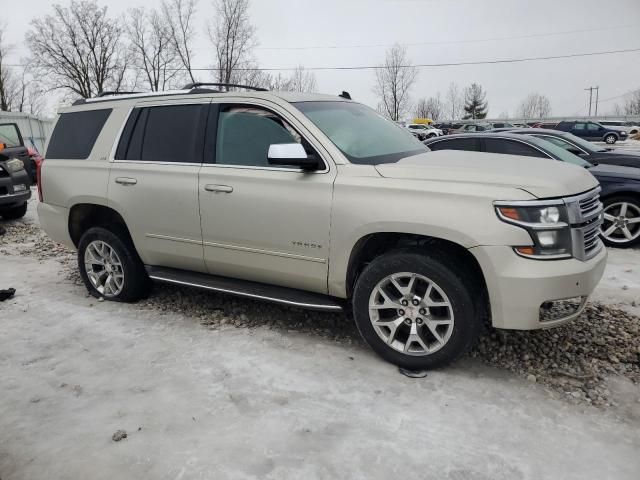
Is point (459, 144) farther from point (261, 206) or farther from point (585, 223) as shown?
point (261, 206)

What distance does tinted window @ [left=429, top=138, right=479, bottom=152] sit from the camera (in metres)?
7.76

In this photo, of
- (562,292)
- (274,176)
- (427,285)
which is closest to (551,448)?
(562,292)

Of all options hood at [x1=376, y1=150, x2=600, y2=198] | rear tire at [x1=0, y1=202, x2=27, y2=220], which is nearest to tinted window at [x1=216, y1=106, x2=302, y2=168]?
hood at [x1=376, y1=150, x2=600, y2=198]

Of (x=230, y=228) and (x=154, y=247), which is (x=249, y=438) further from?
(x=154, y=247)

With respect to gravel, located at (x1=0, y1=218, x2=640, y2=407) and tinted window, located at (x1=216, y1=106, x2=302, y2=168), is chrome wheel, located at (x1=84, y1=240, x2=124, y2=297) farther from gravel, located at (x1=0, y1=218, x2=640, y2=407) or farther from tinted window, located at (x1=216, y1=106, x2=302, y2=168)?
tinted window, located at (x1=216, y1=106, x2=302, y2=168)

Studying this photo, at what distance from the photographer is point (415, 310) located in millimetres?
3355

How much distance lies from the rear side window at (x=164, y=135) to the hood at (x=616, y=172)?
542 cm

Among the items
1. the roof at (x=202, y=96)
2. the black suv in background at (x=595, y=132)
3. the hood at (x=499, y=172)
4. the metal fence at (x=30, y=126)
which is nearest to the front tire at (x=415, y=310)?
the hood at (x=499, y=172)

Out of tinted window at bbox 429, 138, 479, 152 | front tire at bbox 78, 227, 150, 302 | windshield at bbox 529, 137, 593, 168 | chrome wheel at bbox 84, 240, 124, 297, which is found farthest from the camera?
tinted window at bbox 429, 138, 479, 152

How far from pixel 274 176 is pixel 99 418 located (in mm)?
1963

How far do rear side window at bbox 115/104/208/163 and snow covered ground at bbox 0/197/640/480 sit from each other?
4.83ft

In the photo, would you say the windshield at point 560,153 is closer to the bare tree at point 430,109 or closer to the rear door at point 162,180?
the rear door at point 162,180

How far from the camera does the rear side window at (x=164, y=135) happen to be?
420 centimetres

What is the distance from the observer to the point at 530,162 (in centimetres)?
364
